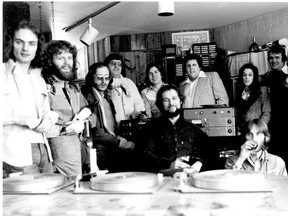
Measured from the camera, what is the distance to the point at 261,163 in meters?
2.58

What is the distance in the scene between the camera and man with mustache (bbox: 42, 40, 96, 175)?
7.88 feet

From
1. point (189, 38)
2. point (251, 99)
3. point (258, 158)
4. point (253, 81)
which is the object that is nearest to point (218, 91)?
point (253, 81)

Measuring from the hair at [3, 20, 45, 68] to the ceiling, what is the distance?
2.79m

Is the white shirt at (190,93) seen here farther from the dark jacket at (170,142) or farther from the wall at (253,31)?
the wall at (253,31)

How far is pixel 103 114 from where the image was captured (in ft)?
11.4

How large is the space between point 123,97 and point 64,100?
1.62 m

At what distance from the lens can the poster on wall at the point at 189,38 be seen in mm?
7223

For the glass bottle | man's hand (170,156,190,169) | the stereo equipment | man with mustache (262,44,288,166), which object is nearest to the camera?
man's hand (170,156,190,169)

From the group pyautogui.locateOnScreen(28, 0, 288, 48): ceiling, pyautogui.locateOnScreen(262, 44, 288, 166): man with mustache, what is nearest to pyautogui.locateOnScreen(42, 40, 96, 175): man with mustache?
pyautogui.locateOnScreen(262, 44, 288, 166): man with mustache

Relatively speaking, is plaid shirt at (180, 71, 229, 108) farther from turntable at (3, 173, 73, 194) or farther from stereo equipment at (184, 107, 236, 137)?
turntable at (3, 173, 73, 194)

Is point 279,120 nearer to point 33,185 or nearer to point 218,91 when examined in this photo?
point 218,91

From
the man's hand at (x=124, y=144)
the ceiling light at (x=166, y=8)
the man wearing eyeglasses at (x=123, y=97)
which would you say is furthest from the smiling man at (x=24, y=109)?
the man wearing eyeglasses at (x=123, y=97)

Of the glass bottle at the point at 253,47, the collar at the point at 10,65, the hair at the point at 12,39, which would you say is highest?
the glass bottle at the point at 253,47

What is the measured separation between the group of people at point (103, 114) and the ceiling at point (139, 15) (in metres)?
1.19
